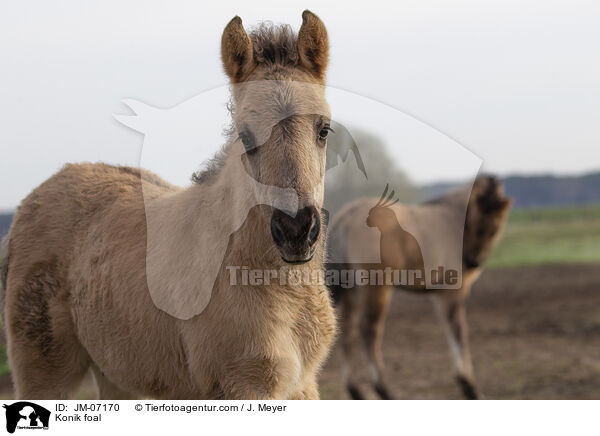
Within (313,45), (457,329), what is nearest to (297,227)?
(313,45)

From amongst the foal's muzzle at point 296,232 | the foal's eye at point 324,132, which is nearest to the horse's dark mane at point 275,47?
the foal's eye at point 324,132

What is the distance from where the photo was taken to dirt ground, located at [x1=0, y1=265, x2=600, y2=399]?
26.8ft

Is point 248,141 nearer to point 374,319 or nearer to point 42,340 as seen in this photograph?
point 42,340

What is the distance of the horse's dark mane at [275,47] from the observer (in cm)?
302

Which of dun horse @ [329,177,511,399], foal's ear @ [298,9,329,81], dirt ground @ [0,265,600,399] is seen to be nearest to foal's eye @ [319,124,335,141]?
foal's ear @ [298,9,329,81]

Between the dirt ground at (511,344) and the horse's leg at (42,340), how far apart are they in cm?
43

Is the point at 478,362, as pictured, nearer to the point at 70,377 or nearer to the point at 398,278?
the point at 398,278

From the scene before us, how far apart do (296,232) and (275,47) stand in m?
1.03

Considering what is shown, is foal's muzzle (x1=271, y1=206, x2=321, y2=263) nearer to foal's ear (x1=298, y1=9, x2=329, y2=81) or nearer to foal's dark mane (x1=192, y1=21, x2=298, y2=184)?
foal's dark mane (x1=192, y1=21, x2=298, y2=184)

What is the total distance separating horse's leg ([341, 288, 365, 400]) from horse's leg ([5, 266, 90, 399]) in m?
4.64

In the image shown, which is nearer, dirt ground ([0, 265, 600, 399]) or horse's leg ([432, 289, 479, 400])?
horse's leg ([432, 289, 479, 400])

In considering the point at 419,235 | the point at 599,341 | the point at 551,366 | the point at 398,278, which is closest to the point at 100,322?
the point at 398,278

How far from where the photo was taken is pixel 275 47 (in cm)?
302

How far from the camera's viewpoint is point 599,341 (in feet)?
33.7
